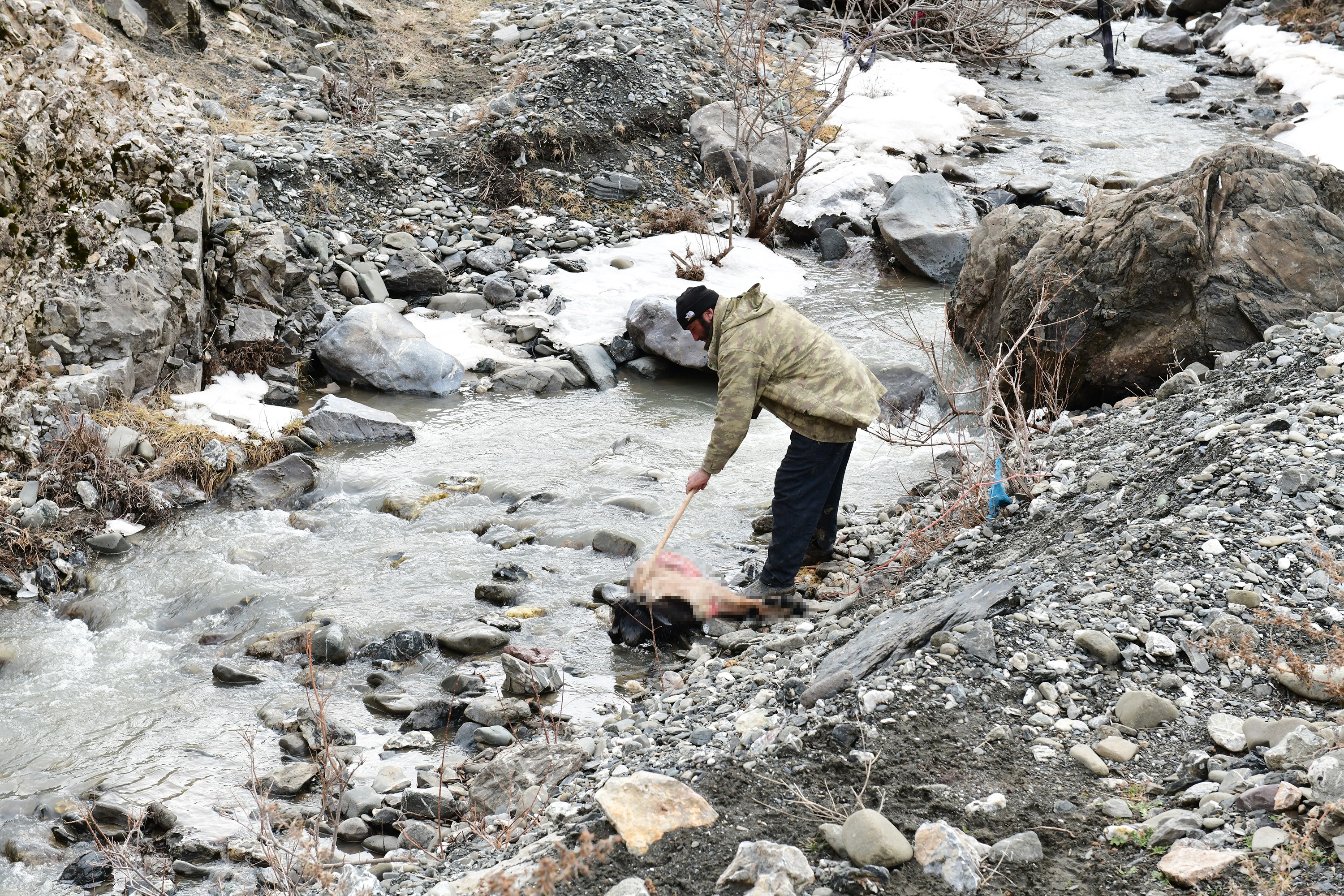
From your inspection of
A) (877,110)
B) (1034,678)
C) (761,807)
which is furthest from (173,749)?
(877,110)

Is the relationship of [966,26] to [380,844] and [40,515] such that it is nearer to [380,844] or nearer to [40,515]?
[40,515]

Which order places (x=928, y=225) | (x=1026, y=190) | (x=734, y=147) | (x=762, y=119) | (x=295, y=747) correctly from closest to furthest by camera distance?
(x=295, y=747) → (x=928, y=225) → (x=762, y=119) → (x=734, y=147) → (x=1026, y=190)

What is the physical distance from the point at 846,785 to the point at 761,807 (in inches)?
10.3

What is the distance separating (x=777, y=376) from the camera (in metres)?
4.93

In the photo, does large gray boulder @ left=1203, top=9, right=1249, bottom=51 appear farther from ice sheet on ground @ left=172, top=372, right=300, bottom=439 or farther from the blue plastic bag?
ice sheet on ground @ left=172, top=372, right=300, bottom=439

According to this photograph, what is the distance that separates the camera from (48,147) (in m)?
6.94

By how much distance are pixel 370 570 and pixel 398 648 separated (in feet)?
3.15

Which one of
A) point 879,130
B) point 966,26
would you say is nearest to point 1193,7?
point 879,130

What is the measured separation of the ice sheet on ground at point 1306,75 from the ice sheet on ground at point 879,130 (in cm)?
439

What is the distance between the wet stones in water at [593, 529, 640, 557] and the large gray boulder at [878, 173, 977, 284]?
232 inches

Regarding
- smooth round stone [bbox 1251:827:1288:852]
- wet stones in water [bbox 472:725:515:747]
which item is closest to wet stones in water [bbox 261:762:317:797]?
wet stones in water [bbox 472:725:515:747]

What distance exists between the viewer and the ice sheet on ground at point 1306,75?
43.5 ft

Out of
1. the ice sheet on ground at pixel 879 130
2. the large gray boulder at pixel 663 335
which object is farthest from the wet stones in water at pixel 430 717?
the ice sheet on ground at pixel 879 130

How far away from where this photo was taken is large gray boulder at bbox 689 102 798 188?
1220 cm
